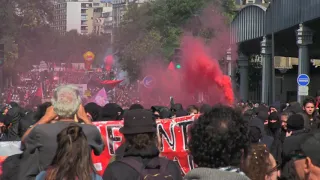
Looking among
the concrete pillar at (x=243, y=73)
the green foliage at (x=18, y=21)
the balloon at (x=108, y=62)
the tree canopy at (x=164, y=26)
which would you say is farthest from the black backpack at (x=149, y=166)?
the balloon at (x=108, y=62)

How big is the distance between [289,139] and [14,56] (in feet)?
173

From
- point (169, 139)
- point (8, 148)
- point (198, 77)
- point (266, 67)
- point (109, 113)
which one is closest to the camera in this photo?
point (8, 148)

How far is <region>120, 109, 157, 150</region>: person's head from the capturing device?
5.69 m

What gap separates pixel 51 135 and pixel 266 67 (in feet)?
127

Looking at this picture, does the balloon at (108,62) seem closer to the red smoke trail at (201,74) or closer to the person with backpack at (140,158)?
the red smoke trail at (201,74)

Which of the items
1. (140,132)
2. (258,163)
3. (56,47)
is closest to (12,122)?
(140,132)

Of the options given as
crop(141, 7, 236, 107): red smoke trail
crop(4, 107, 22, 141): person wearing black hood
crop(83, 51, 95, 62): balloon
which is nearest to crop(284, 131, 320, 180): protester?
crop(4, 107, 22, 141): person wearing black hood

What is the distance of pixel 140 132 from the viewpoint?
572 centimetres

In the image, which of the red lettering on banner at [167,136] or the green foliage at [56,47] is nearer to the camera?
the red lettering on banner at [167,136]

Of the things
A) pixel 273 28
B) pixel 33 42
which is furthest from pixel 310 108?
pixel 33 42

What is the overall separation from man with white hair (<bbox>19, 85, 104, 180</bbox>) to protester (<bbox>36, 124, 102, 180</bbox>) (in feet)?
2.98

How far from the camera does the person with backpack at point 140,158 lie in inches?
215

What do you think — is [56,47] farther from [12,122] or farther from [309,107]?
[309,107]

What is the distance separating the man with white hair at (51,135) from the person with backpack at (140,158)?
0.22 m
